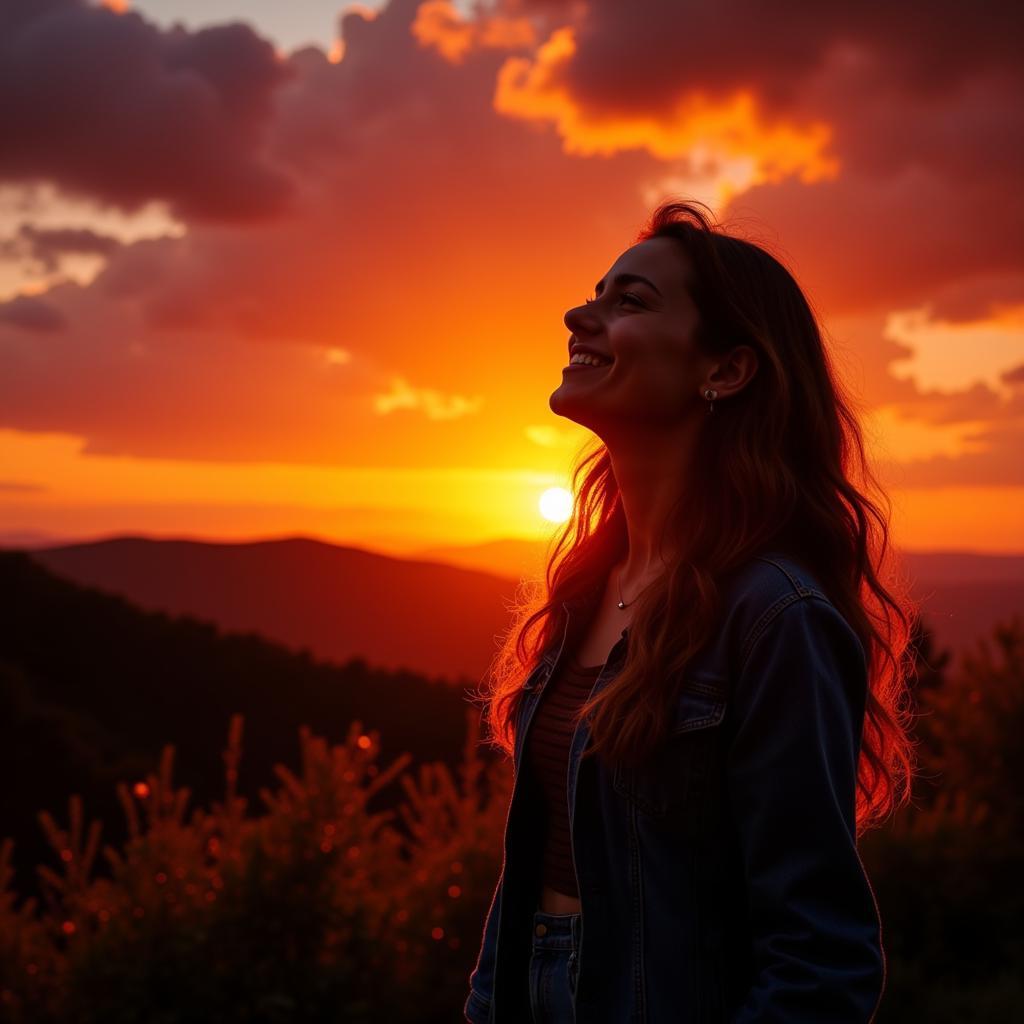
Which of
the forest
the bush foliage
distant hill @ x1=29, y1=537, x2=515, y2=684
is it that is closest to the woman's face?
the forest

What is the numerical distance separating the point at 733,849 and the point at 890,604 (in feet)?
2.77

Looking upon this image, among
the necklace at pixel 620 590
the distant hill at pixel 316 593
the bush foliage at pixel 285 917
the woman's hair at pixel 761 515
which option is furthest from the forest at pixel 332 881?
the distant hill at pixel 316 593

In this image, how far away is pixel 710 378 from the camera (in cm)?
251

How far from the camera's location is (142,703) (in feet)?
61.9

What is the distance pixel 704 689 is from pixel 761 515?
427 millimetres

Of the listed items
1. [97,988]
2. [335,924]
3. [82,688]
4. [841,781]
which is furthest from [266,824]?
[82,688]

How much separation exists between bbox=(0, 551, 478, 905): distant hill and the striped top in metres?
11.6

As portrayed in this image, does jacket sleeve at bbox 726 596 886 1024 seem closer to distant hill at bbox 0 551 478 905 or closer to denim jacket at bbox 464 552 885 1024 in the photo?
denim jacket at bbox 464 552 885 1024

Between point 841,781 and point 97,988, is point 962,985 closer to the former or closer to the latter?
point 97,988

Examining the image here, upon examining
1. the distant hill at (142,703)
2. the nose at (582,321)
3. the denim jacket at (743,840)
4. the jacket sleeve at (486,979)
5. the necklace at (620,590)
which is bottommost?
the distant hill at (142,703)

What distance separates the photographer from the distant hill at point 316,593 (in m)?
21.1

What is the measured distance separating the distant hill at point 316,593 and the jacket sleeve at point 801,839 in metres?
16.0

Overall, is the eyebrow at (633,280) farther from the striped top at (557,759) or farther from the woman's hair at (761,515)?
the striped top at (557,759)

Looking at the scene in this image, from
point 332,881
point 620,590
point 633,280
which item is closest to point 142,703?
point 332,881
